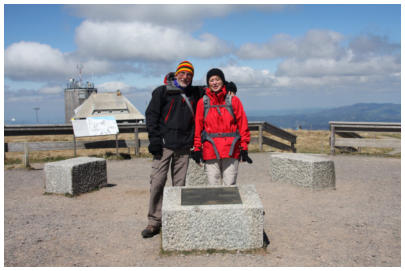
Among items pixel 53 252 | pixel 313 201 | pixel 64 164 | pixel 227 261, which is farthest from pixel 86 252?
pixel 313 201

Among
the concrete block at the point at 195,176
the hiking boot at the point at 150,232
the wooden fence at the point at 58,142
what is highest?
the wooden fence at the point at 58,142

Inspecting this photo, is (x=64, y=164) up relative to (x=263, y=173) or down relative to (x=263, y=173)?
up

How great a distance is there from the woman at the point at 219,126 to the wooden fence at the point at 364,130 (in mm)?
8239

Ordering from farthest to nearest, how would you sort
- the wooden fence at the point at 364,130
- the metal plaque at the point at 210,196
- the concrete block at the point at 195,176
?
the wooden fence at the point at 364,130 → the concrete block at the point at 195,176 → the metal plaque at the point at 210,196

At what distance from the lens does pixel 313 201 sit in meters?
6.24

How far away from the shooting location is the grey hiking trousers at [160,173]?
451 cm

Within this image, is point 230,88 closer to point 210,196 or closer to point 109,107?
point 210,196

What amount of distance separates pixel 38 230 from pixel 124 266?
178 cm

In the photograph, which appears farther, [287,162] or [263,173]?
[263,173]

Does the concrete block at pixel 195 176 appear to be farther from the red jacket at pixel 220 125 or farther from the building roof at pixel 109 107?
the building roof at pixel 109 107

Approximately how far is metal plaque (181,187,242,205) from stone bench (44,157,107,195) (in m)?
3.23

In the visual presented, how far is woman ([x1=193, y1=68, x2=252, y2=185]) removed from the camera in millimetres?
4316

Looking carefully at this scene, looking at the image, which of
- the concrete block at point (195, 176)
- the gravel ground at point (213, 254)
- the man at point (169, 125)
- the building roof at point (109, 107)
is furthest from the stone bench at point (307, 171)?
the building roof at point (109, 107)

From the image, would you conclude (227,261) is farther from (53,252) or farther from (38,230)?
(38,230)
